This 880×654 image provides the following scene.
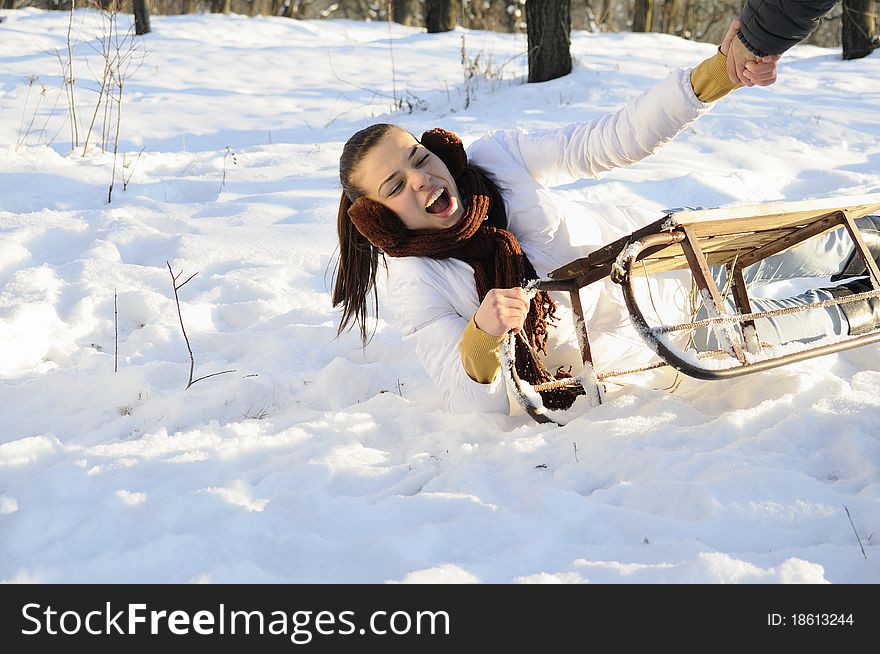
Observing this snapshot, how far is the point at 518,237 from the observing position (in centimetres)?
242

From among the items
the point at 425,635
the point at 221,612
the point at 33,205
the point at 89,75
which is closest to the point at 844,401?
the point at 425,635

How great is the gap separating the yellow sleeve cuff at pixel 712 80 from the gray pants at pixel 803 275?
0.72 meters

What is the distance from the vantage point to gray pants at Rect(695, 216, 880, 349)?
2635 mm

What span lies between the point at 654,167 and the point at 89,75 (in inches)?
195

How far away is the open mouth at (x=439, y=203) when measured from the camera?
2230mm

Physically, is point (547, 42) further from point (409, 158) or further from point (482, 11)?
point (482, 11)

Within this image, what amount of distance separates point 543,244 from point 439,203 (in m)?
0.36

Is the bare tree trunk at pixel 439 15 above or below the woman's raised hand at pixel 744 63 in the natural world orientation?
below

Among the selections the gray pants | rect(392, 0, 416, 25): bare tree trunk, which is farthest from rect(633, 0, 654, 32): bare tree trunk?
the gray pants

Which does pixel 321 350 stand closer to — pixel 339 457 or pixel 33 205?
pixel 339 457

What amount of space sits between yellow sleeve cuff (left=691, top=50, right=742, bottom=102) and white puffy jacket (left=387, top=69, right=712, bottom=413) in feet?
0.22

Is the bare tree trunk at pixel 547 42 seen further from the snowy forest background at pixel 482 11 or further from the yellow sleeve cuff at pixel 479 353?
the snowy forest background at pixel 482 11

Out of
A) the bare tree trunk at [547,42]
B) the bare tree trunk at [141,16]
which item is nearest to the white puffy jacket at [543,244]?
the bare tree trunk at [547,42]

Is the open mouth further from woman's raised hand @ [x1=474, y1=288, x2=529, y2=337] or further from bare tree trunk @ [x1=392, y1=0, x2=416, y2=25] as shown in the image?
bare tree trunk @ [x1=392, y1=0, x2=416, y2=25]
